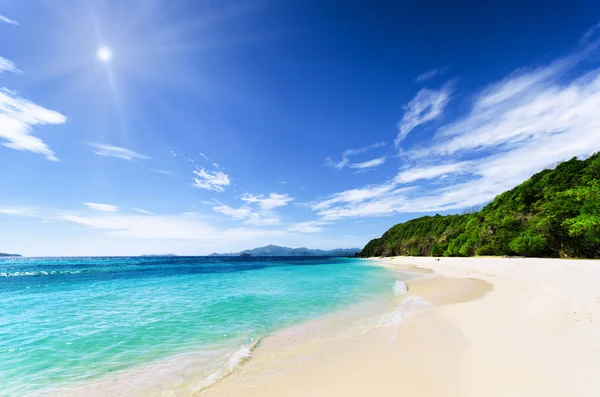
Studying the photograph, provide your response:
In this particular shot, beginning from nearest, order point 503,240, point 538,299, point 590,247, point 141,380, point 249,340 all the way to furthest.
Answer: point 141,380, point 249,340, point 538,299, point 590,247, point 503,240

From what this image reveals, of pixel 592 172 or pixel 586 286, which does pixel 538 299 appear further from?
pixel 592 172

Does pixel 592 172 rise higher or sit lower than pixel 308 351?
higher

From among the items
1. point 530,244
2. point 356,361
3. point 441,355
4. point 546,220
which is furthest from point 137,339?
point 546,220

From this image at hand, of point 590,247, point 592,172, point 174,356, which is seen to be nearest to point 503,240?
point 590,247

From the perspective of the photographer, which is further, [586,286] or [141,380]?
[586,286]

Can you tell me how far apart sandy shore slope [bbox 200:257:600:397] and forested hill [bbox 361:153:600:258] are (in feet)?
89.5

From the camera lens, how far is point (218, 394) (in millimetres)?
4840

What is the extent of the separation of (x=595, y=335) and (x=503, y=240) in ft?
151

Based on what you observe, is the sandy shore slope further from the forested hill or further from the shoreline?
the forested hill

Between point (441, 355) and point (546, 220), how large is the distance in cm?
4130

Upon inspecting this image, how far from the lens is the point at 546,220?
3391cm

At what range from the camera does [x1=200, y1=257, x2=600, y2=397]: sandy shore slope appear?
4.43 meters

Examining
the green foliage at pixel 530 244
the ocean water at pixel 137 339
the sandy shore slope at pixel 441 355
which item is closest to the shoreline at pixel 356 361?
the sandy shore slope at pixel 441 355

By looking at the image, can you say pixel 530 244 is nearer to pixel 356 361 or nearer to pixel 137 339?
pixel 356 361
